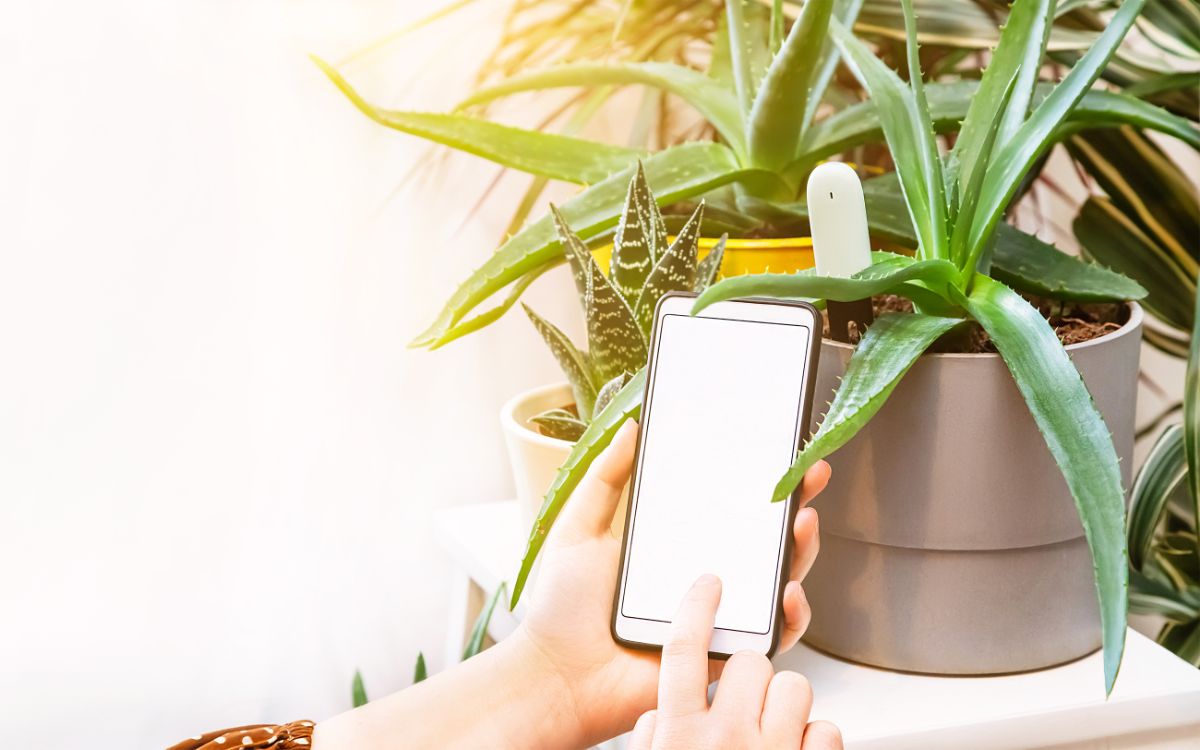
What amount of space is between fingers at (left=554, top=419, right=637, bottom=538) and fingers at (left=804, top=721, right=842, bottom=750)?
0.14 meters

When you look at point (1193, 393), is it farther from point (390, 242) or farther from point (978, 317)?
point (390, 242)

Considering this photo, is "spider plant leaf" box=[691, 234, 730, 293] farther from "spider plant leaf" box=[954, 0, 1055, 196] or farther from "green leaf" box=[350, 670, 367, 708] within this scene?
"green leaf" box=[350, 670, 367, 708]

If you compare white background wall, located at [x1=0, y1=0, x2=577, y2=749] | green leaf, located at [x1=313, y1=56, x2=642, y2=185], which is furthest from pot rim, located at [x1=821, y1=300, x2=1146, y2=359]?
white background wall, located at [x1=0, y1=0, x2=577, y2=749]

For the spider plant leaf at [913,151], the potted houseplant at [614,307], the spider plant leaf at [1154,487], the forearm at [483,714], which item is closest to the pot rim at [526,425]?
the potted houseplant at [614,307]

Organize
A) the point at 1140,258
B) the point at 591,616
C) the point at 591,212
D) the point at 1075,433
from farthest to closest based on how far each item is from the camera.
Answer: the point at 1140,258 → the point at 591,212 → the point at 591,616 → the point at 1075,433

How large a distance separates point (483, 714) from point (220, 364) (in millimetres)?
365

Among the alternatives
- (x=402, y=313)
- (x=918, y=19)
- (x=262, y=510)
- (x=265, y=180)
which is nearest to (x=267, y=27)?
(x=265, y=180)

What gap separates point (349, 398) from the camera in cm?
79

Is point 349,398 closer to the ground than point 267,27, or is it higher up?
closer to the ground

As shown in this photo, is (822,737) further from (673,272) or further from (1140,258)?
(1140,258)

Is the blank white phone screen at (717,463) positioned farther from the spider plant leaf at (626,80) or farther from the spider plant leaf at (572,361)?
the spider plant leaf at (626,80)

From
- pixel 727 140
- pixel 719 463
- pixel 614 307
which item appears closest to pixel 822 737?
pixel 719 463

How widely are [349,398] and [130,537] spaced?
181 mm

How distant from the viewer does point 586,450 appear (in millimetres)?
482
